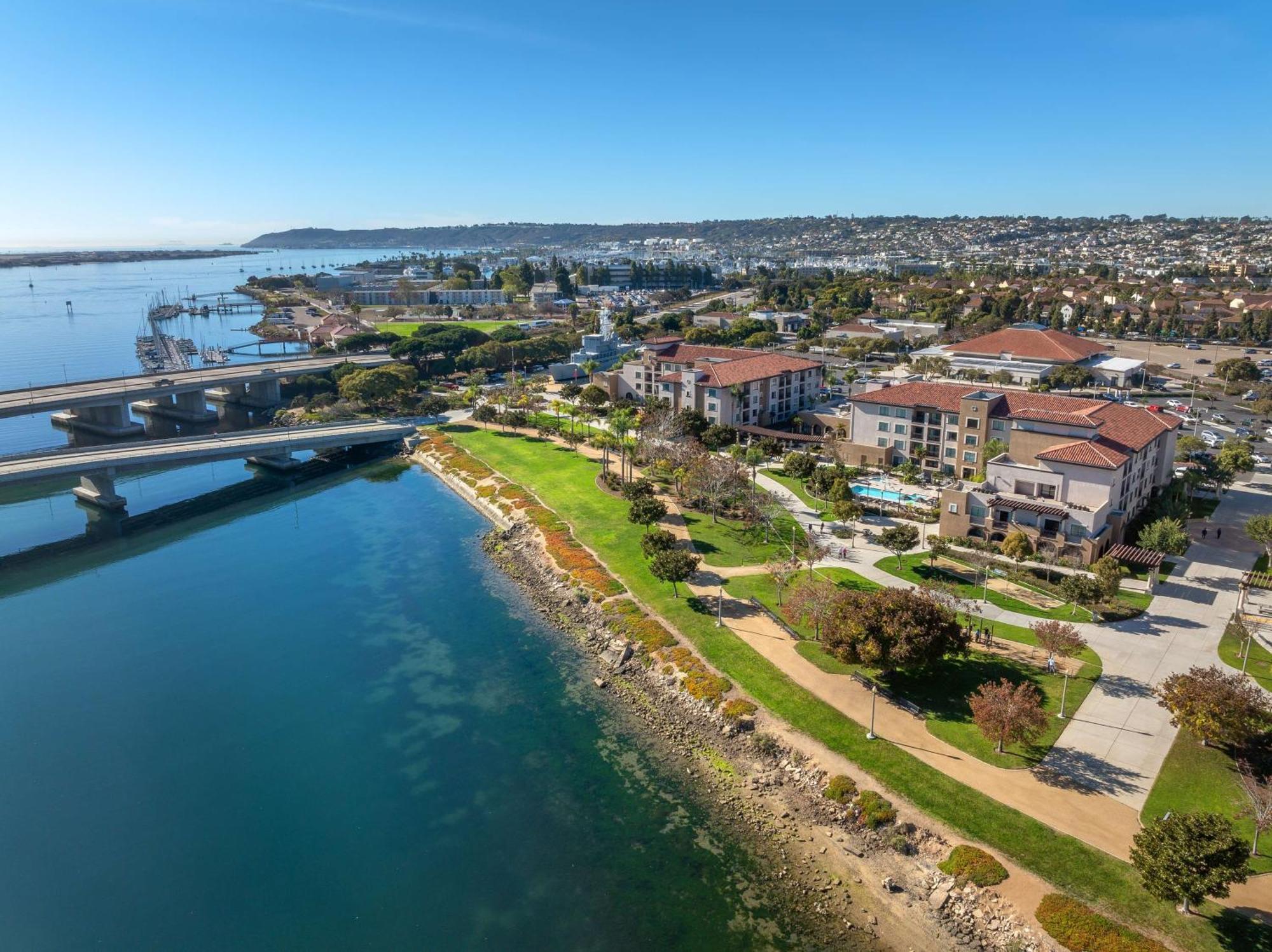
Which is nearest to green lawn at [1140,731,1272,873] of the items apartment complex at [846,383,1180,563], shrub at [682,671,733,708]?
shrub at [682,671,733,708]

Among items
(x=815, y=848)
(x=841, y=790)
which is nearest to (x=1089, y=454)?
(x=841, y=790)

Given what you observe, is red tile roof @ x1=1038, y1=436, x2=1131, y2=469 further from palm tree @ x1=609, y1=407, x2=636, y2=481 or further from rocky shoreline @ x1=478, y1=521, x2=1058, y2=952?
palm tree @ x1=609, y1=407, x2=636, y2=481

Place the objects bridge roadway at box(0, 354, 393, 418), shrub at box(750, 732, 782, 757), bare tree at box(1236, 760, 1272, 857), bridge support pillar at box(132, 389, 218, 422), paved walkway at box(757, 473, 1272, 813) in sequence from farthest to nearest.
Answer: bridge support pillar at box(132, 389, 218, 422), bridge roadway at box(0, 354, 393, 418), shrub at box(750, 732, 782, 757), paved walkway at box(757, 473, 1272, 813), bare tree at box(1236, 760, 1272, 857)

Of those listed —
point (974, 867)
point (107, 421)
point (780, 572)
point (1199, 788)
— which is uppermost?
point (107, 421)

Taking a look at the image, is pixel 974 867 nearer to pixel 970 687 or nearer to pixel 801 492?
pixel 970 687

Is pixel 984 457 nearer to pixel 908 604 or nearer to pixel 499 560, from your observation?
pixel 908 604

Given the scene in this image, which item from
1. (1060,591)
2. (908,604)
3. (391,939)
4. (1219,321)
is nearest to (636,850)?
(391,939)
